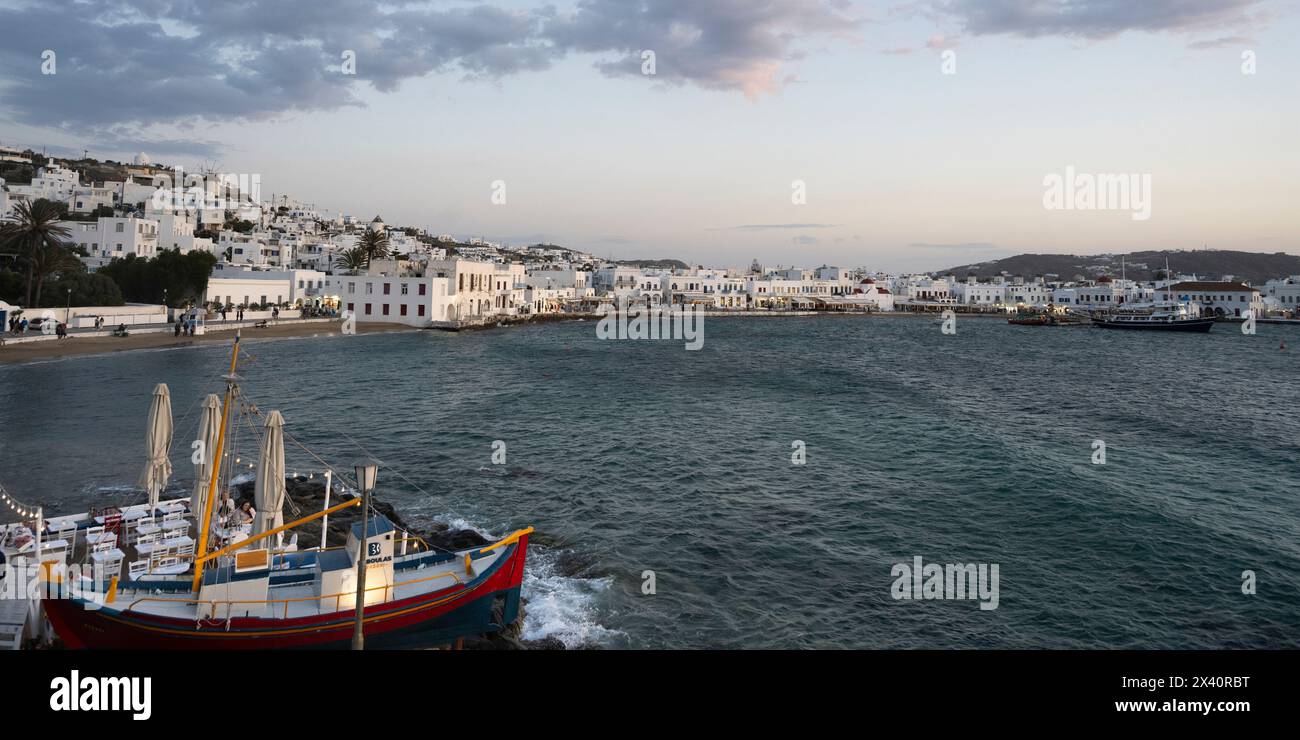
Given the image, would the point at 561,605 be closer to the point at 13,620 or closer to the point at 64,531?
the point at 13,620

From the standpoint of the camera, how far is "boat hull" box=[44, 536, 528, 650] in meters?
8.65

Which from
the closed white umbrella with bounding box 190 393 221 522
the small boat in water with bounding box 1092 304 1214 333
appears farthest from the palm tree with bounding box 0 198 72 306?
the small boat in water with bounding box 1092 304 1214 333

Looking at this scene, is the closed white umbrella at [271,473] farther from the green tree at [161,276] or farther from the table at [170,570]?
the green tree at [161,276]

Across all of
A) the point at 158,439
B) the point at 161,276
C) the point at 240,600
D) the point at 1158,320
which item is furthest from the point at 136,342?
the point at 1158,320

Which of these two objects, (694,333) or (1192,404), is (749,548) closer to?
(1192,404)

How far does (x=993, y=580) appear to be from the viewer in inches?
523

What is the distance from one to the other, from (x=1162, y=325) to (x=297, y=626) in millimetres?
115561

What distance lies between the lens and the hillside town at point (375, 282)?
64250mm

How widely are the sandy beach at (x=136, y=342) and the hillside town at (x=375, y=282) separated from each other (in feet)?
8.62

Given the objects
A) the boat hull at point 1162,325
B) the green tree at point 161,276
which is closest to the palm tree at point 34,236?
the green tree at point 161,276

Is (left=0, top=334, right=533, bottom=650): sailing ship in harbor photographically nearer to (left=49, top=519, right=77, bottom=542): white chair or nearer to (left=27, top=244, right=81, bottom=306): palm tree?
(left=49, top=519, right=77, bottom=542): white chair

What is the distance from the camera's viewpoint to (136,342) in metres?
41.9
